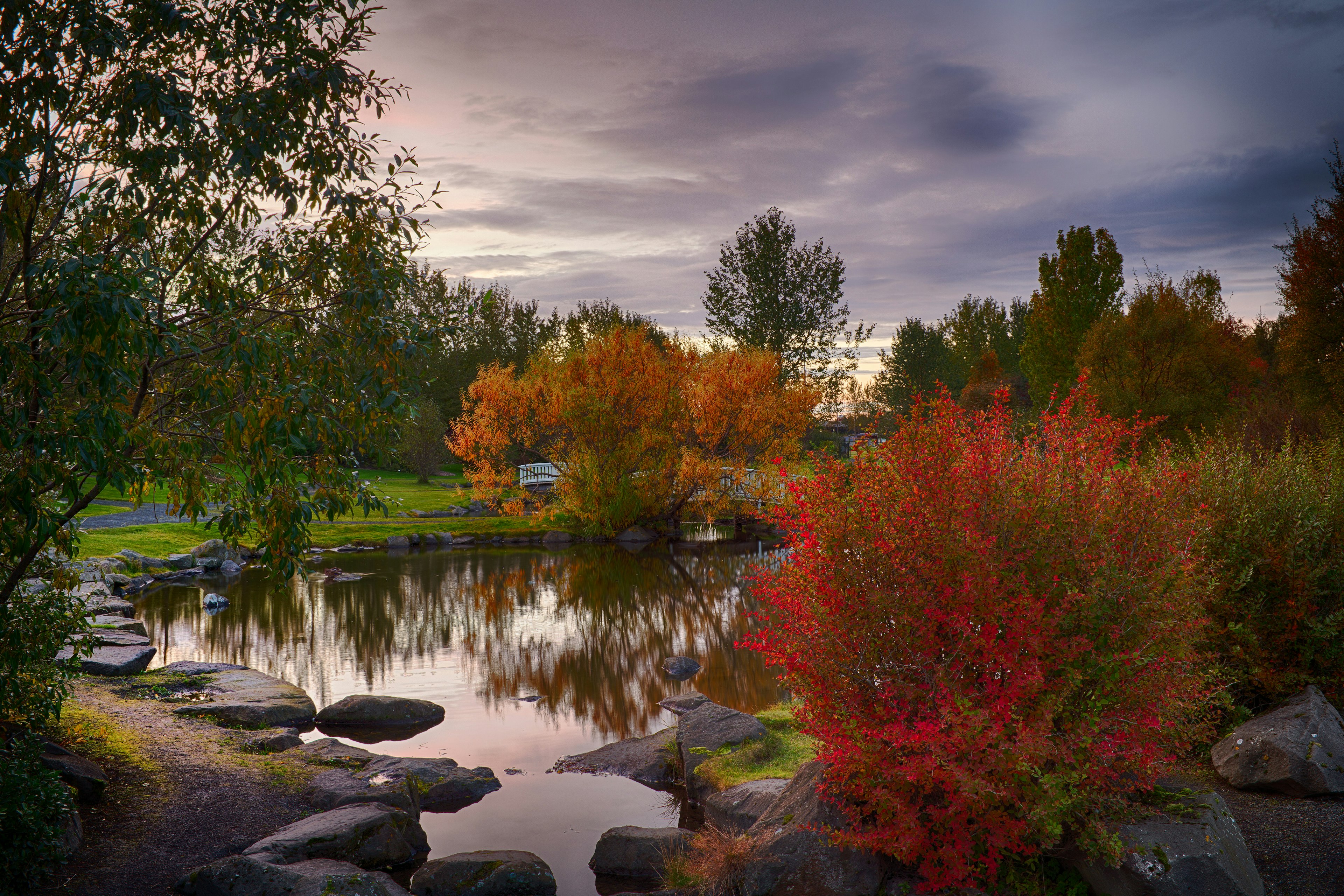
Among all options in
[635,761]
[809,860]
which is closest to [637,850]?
[809,860]

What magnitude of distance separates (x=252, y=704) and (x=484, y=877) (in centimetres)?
635

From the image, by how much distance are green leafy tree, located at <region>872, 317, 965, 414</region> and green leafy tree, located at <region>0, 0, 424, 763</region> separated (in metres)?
52.1

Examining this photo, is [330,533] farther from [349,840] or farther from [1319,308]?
[1319,308]

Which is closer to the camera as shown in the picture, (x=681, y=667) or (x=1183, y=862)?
(x=1183, y=862)

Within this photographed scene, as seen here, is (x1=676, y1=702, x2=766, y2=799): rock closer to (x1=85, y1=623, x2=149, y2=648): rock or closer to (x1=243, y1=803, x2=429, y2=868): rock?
(x1=243, y1=803, x2=429, y2=868): rock

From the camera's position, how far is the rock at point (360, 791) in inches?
340

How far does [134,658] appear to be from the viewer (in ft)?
43.8

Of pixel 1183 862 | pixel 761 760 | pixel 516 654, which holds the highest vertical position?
pixel 1183 862

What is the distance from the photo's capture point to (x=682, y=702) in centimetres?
1317

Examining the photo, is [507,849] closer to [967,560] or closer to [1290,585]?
[967,560]

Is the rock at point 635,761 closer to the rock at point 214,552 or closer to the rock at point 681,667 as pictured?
the rock at point 681,667

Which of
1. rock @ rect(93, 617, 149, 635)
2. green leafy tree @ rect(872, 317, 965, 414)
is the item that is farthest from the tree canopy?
green leafy tree @ rect(872, 317, 965, 414)

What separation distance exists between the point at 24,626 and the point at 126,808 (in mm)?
2125

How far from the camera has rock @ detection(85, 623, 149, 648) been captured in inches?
553
